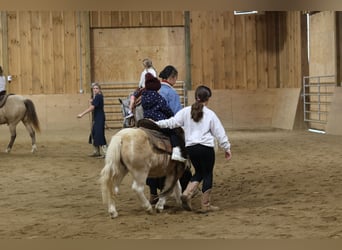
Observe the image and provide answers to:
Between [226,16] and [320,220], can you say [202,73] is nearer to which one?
[226,16]

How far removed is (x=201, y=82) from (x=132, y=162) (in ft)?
40.7

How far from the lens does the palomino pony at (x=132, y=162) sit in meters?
5.05

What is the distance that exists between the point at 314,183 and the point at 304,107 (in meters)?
8.75

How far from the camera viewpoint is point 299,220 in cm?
477

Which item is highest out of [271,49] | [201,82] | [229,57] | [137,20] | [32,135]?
[137,20]

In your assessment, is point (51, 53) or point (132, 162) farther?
point (51, 53)

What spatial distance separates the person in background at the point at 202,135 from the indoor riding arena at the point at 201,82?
91cm

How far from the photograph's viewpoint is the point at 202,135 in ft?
17.0

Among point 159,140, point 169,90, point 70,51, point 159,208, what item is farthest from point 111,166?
point 70,51

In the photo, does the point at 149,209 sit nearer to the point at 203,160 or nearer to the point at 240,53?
the point at 203,160

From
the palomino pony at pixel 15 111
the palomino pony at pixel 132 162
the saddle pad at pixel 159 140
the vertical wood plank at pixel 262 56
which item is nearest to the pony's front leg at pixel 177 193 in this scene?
the palomino pony at pixel 132 162

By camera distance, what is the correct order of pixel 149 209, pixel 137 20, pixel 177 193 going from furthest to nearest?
1. pixel 137 20
2. pixel 177 193
3. pixel 149 209

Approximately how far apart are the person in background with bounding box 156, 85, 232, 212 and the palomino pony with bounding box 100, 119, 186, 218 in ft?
0.92

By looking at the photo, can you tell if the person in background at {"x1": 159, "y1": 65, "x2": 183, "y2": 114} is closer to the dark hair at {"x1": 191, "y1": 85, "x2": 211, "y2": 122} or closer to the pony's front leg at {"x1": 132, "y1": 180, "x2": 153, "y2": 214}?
the dark hair at {"x1": 191, "y1": 85, "x2": 211, "y2": 122}
